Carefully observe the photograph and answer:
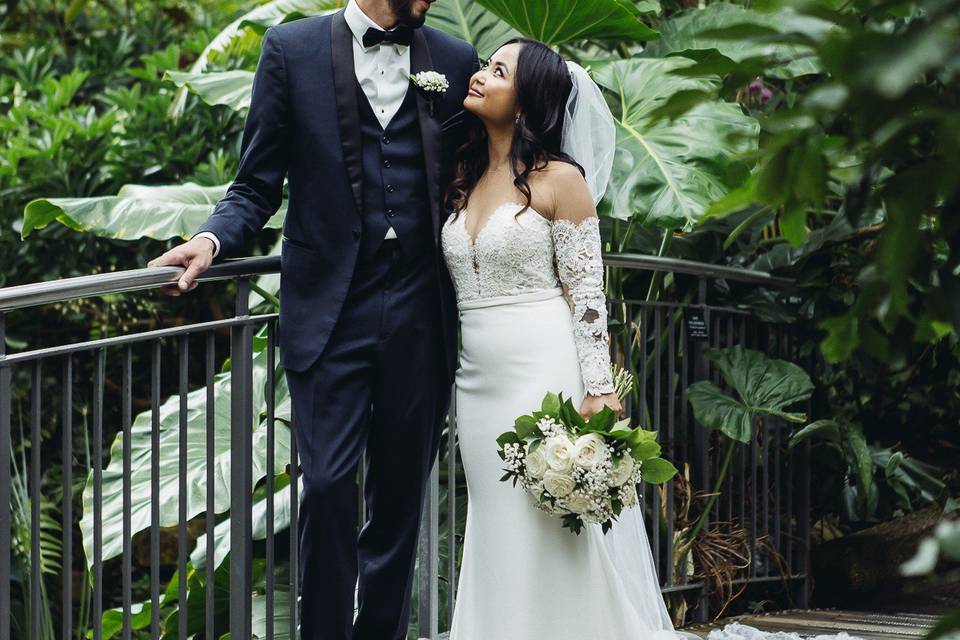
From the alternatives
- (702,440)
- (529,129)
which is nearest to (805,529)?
(702,440)

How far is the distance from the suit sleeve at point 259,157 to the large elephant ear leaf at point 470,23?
Result: 7.38 feet

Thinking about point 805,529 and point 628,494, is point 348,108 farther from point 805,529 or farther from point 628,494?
point 805,529

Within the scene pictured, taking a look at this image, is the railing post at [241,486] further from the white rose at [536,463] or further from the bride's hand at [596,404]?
the bride's hand at [596,404]

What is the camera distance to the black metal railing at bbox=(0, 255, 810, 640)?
101 inches

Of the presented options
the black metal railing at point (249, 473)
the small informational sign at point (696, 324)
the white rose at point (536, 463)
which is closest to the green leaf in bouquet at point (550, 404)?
the white rose at point (536, 463)

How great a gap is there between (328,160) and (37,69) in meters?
5.60

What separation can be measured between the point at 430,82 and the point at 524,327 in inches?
25.4

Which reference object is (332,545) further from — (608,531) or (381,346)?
(608,531)

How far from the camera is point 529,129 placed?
3047 millimetres

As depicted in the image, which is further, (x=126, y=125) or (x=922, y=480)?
(x=126, y=125)

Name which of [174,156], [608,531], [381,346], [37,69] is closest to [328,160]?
[381,346]

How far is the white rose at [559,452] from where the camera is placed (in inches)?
108

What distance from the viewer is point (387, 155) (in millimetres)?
2736

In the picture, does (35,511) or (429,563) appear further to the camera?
(429,563)
